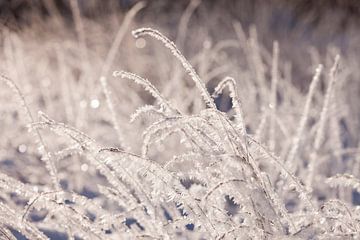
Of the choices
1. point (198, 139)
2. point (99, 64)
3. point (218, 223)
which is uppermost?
point (99, 64)

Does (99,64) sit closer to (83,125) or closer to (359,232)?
(83,125)

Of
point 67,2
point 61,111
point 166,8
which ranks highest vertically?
point 166,8

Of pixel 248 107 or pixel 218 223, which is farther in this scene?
pixel 248 107

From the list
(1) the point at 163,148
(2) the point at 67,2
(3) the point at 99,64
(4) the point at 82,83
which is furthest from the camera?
(2) the point at 67,2

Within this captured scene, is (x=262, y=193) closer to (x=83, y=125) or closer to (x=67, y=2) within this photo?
(x=83, y=125)

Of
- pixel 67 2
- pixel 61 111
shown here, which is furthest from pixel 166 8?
pixel 61 111

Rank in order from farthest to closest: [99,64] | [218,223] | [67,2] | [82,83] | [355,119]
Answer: [67,2], [99,64], [355,119], [82,83], [218,223]

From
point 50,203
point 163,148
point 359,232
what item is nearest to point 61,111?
point 163,148

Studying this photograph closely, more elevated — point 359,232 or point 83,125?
point 83,125

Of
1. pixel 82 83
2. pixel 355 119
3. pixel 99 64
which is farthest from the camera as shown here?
pixel 99 64
